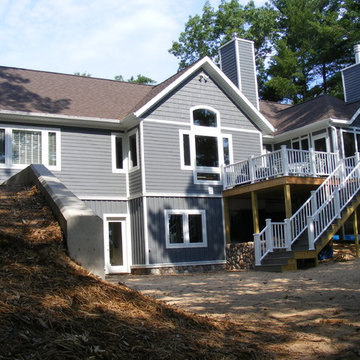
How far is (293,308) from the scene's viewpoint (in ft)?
22.1

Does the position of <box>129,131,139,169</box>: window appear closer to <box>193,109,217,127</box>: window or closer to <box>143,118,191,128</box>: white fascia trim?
<box>143,118,191,128</box>: white fascia trim

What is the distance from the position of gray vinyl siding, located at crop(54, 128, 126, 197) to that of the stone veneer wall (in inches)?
166

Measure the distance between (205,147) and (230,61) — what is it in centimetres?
526

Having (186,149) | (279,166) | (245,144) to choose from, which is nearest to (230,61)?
(245,144)

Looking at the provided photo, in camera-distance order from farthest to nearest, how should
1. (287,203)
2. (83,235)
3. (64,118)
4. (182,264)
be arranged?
(182,264)
(64,118)
(287,203)
(83,235)

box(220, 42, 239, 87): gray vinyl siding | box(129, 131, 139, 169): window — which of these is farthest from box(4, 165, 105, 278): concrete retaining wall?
box(220, 42, 239, 87): gray vinyl siding

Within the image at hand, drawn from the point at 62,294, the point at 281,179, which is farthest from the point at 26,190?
the point at 281,179

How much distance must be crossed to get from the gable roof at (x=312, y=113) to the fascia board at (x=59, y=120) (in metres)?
7.39

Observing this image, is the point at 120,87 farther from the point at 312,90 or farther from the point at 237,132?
the point at 312,90

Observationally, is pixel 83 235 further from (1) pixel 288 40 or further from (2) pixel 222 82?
(1) pixel 288 40

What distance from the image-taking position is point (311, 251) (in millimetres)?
13945

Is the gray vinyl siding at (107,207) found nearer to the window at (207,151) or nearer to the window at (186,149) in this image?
the window at (186,149)

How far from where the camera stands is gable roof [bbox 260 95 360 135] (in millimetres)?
19562

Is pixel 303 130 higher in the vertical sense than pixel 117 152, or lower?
higher
